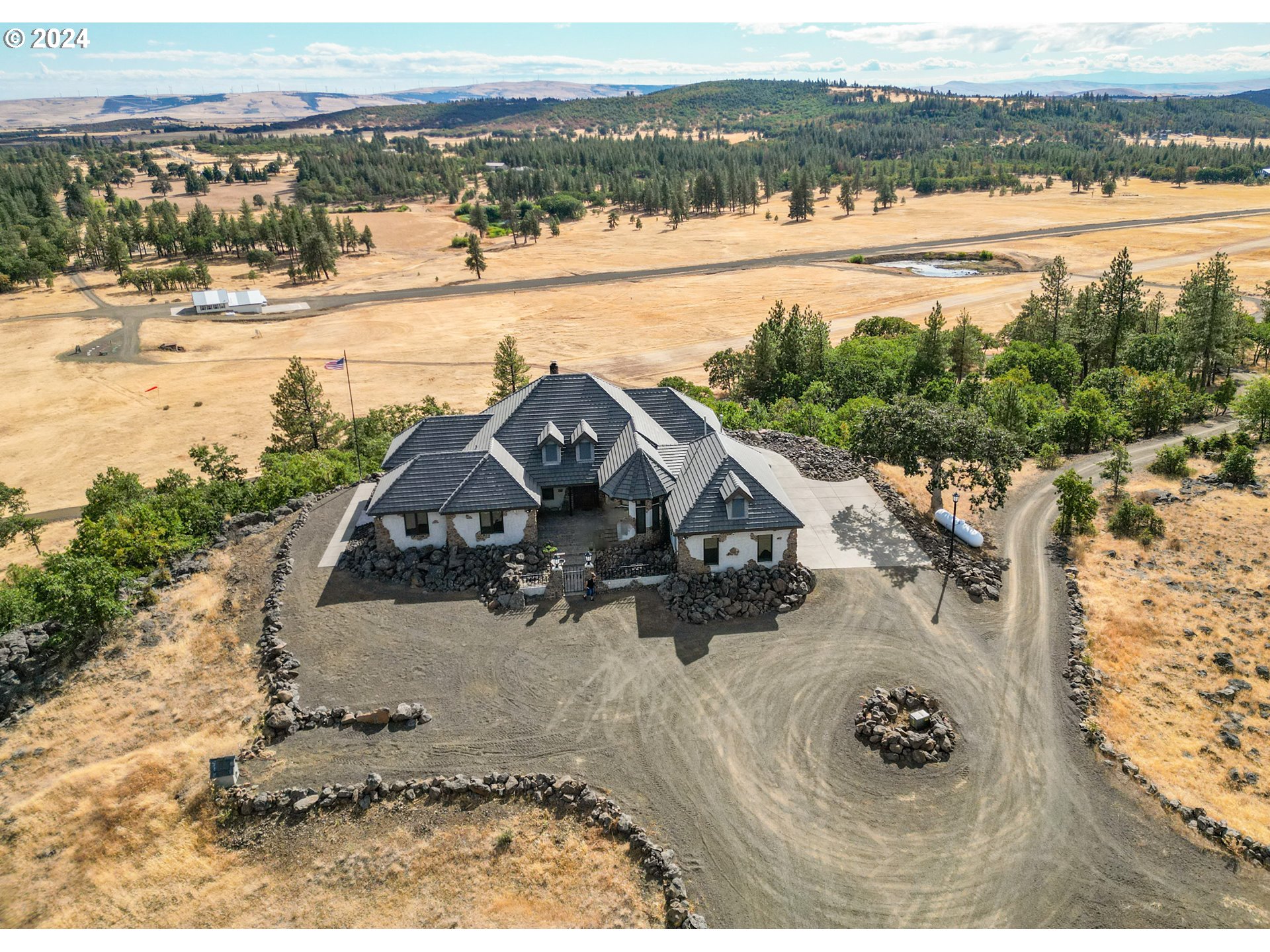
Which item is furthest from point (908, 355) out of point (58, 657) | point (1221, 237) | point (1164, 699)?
point (1221, 237)

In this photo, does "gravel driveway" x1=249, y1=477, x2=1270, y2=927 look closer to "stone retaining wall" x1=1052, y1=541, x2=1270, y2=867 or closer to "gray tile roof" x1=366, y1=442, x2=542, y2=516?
"stone retaining wall" x1=1052, y1=541, x2=1270, y2=867

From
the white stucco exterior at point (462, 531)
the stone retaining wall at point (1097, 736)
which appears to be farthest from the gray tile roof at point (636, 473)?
the stone retaining wall at point (1097, 736)

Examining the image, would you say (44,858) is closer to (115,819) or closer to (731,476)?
(115,819)

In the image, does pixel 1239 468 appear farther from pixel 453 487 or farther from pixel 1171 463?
pixel 453 487

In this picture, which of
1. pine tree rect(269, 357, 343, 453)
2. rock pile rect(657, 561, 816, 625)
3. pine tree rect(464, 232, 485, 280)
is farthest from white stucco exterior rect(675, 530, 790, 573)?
pine tree rect(464, 232, 485, 280)

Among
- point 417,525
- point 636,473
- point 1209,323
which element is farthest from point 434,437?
point 1209,323

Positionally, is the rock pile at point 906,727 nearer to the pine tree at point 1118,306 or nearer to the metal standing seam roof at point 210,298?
the pine tree at point 1118,306
